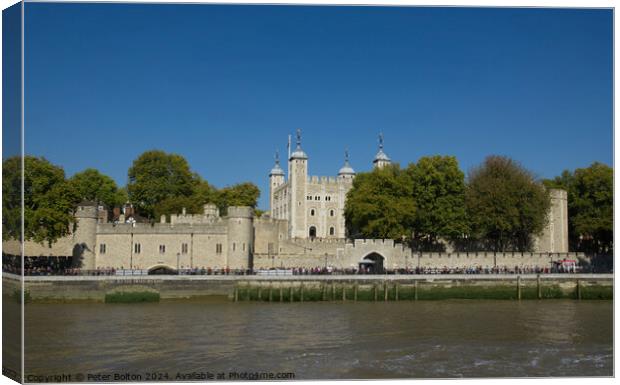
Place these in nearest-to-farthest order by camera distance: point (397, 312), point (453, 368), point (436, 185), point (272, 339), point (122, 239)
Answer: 1. point (453, 368)
2. point (272, 339)
3. point (397, 312)
4. point (122, 239)
5. point (436, 185)

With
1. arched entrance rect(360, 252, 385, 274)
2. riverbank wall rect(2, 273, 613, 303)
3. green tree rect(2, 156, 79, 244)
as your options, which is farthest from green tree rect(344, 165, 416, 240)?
green tree rect(2, 156, 79, 244)

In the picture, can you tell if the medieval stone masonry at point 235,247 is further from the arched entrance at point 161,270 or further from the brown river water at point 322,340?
the brown river water at point 322,340

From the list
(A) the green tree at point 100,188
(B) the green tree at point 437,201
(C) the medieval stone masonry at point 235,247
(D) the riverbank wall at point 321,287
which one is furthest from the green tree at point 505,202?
(A) the green tree at point 100,188

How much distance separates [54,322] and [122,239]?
1380 centimetres

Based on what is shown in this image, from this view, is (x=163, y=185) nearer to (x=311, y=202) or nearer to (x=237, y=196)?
(x=237, y=196)

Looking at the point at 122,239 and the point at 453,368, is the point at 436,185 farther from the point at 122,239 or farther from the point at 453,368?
the point at 453,368

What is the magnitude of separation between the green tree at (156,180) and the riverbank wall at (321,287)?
21.5m

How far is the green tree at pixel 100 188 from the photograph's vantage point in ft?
180

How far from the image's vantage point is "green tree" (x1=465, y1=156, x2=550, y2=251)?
44.2 meters

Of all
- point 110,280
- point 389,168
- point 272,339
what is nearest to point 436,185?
point 389,168

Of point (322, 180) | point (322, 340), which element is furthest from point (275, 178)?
point (322, 340)

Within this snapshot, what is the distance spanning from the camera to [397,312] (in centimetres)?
2908

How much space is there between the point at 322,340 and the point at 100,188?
37.9 meters

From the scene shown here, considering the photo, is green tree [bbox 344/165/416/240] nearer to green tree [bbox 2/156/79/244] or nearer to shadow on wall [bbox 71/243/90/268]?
shadow on wall [bbox 71/243/90/268]
